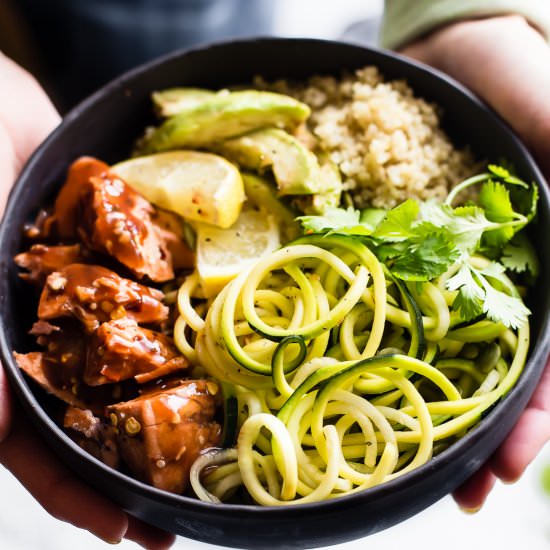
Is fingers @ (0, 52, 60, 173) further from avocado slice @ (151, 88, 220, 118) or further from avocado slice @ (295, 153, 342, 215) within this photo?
avocado slice @ (295, 153, 342, 215)

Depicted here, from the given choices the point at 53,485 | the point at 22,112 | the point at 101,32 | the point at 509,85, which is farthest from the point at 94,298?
the point at 101,32

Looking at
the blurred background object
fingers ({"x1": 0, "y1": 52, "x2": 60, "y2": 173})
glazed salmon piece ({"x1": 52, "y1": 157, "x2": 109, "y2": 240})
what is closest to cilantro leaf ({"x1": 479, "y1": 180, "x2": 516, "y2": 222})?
glazed salmon piece ({"x1": 52, "y1": 157, "x2": 109, "y2": 240})

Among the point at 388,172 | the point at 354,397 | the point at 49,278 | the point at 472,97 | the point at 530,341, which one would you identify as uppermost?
the point at 472,97

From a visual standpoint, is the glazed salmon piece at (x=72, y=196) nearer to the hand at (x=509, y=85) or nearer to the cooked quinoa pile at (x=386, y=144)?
the cooked quinoa pile at (x=386, y=144)

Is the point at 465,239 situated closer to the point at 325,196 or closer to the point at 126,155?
the point at 325,196

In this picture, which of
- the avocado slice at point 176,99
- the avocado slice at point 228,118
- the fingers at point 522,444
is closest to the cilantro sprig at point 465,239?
the fingers at point 522,444

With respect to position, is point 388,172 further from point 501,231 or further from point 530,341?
point 530,341

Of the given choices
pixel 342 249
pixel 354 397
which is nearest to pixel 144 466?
pixel 354 397
